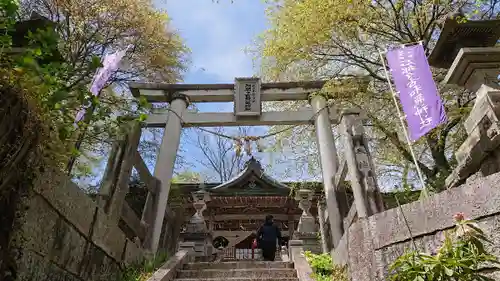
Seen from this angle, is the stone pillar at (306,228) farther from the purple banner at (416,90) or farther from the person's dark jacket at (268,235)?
the purple banner at (416,90)

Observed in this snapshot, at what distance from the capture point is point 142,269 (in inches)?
279

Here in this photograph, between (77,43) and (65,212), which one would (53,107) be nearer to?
(65,212)

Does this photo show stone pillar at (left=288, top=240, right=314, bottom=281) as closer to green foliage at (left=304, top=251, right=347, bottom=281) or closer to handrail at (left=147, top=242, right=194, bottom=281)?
green foliage at (left=304, top=251, right=347, bottom=281)

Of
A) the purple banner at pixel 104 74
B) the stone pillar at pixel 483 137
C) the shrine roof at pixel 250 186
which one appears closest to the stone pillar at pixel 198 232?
the shrine roof at pixel 250 186

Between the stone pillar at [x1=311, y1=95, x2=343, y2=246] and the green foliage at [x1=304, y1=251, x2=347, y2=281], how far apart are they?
1.39 m

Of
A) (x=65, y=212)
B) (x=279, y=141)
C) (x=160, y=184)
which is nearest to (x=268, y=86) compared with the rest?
(x=279, y=141)

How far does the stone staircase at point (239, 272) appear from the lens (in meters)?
6.78

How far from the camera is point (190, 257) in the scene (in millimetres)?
9070

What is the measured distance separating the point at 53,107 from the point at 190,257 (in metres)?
6.44

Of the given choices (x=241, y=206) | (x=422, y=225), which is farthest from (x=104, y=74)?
(x=241, y=206)

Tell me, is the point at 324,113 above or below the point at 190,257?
above

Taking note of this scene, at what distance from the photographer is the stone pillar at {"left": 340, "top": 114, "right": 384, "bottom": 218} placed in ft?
23.7

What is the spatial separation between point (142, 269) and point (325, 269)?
335cm

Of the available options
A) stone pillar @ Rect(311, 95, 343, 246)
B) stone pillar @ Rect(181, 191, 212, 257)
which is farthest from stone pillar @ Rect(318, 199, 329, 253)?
stone pillar @ Rect(181, 191, 212, 257)
